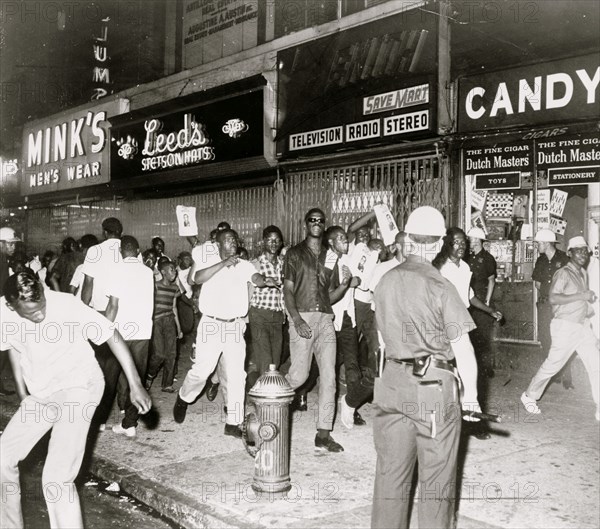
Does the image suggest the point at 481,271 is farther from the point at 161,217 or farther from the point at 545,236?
the point at 161,217

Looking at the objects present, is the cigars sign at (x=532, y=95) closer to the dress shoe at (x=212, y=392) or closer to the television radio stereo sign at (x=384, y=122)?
the television radio stereo sign at (x=384, y=122)

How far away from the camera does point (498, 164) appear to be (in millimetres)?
10250

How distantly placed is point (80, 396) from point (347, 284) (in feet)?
11.9

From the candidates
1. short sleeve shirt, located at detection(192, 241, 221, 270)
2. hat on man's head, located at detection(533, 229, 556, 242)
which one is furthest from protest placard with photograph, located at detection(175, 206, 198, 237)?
hat on man's head, located at detection(533, 229, 556, 242)

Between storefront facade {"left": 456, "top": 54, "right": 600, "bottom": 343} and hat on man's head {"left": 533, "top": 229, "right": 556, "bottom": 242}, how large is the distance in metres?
0.20

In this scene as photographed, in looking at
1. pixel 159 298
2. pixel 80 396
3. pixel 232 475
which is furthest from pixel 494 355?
pixel 80 396

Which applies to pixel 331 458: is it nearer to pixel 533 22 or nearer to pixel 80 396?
pixel 80 396

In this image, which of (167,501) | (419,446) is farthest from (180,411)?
(419,446)

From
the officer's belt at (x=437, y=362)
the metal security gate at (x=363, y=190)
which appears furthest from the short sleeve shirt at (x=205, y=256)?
the metal security gate at (x=363, y=190)

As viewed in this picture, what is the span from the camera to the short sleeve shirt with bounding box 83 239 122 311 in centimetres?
716

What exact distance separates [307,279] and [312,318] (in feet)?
1.28

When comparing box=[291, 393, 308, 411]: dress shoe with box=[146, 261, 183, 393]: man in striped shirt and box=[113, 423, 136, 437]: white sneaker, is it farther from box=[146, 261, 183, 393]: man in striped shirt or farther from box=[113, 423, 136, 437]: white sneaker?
box=[146, 261, 183, 393]: man in striped shirt

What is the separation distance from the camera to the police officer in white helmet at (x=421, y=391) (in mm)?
3740

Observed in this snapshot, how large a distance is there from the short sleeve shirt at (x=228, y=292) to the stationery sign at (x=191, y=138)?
683 centimetres
